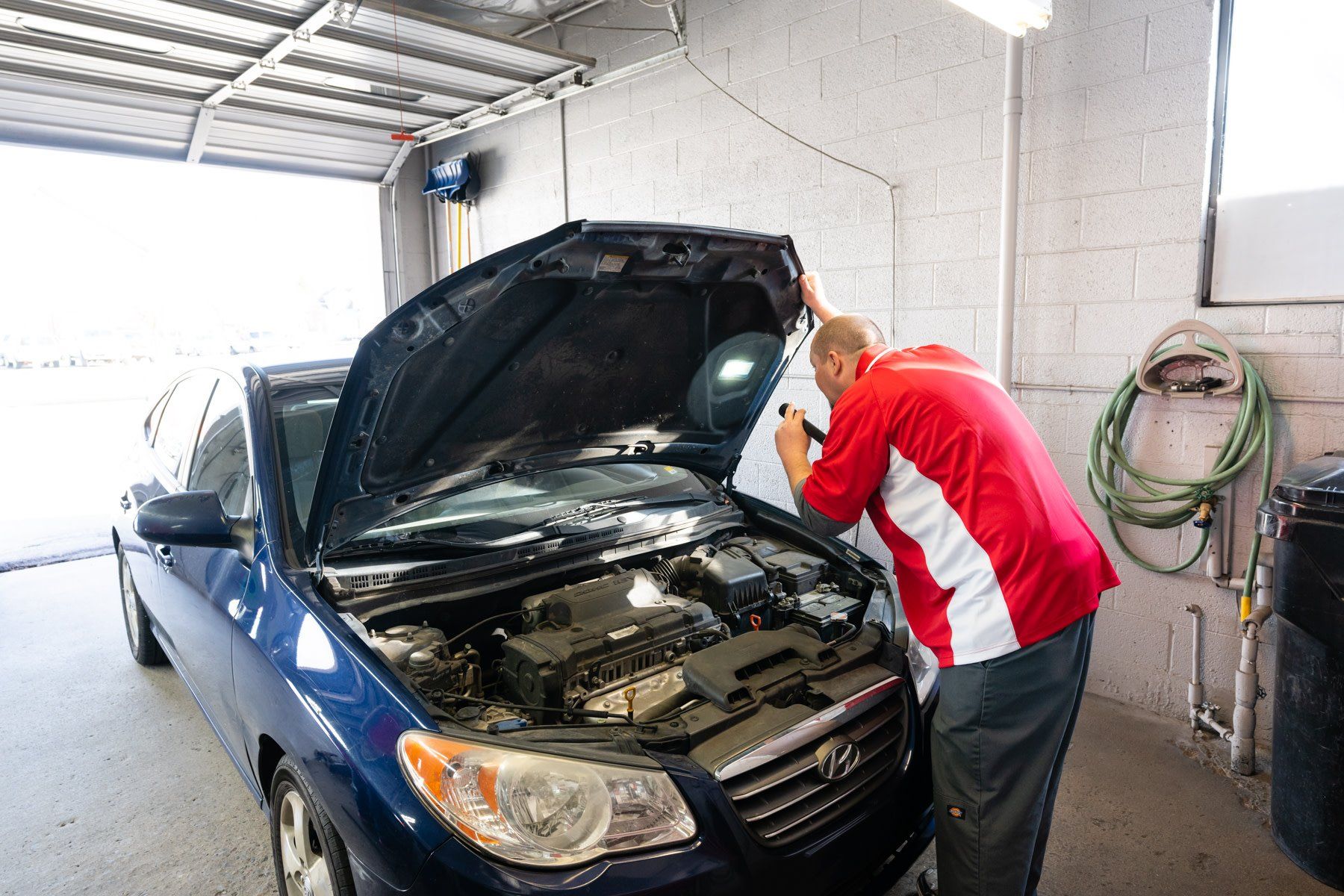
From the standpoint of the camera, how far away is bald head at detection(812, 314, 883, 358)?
6.19 ft

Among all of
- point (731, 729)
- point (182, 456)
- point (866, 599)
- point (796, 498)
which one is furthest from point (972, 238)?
point (182, 456)

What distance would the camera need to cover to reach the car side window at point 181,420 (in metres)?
2.84

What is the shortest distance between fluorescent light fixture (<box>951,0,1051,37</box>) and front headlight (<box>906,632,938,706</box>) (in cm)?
187

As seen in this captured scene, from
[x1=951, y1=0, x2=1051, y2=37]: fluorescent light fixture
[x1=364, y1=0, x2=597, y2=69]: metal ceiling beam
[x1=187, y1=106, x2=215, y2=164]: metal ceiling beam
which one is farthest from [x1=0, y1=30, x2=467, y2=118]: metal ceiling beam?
[x1=951, y1=0, x2=1051, y2=37]: fluorescent light fixture

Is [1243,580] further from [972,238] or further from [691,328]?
[691,328]

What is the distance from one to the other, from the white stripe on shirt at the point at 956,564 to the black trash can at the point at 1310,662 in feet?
3.58

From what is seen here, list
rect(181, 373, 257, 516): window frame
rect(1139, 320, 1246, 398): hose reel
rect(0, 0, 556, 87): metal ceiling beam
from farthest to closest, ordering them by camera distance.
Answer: rect(0, 0, 556, 87): metal ceiling beam < rect(1139, 320, 1246, 398): hose reel < rect(181, 373, 257, 516): window frame

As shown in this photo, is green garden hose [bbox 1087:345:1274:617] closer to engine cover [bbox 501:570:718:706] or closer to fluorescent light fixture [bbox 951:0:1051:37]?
fluorescent light fixture [bbox 951:0:1051:37]

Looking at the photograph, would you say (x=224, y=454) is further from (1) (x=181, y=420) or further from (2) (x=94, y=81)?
(2) (x=94, y=81)

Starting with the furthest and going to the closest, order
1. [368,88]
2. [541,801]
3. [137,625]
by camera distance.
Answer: [368,88] → [137,625] → [541,801]

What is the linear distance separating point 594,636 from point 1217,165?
109 inches

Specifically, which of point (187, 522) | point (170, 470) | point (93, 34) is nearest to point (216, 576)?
point (187, 522)

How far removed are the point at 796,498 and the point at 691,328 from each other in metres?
0.71

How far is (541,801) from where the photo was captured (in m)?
1.38
